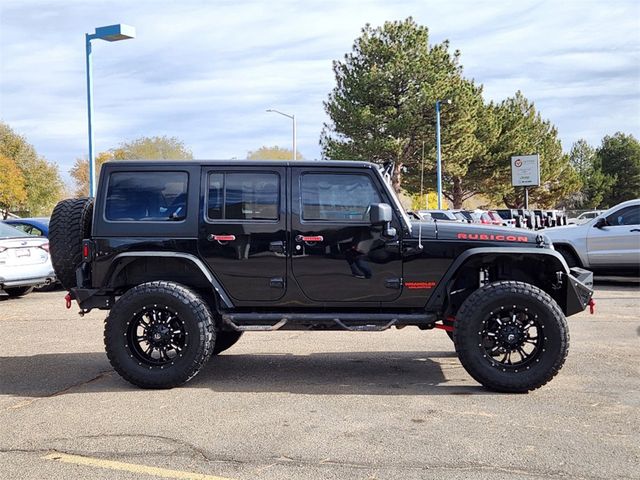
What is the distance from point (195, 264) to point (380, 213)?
1.72 metres

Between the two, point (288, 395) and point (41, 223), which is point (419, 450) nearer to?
point (288, 395)

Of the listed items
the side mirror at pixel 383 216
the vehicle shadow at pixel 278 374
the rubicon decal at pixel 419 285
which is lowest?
the vehicle shadow at pixel 278 374

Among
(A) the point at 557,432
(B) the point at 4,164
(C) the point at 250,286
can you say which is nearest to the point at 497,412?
(A) the point at 557,432

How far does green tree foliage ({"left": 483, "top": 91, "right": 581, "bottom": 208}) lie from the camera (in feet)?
172

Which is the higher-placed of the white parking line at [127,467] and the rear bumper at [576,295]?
the rear bumper at [576,295]

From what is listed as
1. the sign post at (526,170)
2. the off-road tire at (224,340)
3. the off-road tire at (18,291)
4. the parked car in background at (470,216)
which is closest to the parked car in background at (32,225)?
the off-road tire at (18,291)

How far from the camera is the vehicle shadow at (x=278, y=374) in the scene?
598cm

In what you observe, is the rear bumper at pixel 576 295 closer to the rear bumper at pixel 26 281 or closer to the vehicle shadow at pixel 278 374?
the vehicle shadow at pixel 278 374

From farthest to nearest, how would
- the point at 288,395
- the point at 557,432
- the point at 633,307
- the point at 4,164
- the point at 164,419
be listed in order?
the point at 4,164 < the point at 633,307 < the point at 288,395 < the point at 164,419 < the point at 557,432

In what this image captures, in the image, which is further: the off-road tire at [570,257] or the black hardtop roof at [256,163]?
the off-road tire at [570,257]

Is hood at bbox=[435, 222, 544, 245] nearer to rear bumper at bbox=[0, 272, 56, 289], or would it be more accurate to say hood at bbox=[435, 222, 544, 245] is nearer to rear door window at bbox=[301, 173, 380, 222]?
rear door window at bbox=[301, 173, 380, 222]

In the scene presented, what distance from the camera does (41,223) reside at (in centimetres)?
1546

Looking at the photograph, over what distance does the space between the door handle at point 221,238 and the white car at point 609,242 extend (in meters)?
10.1

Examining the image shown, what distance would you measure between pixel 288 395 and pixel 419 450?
1.66 metres
